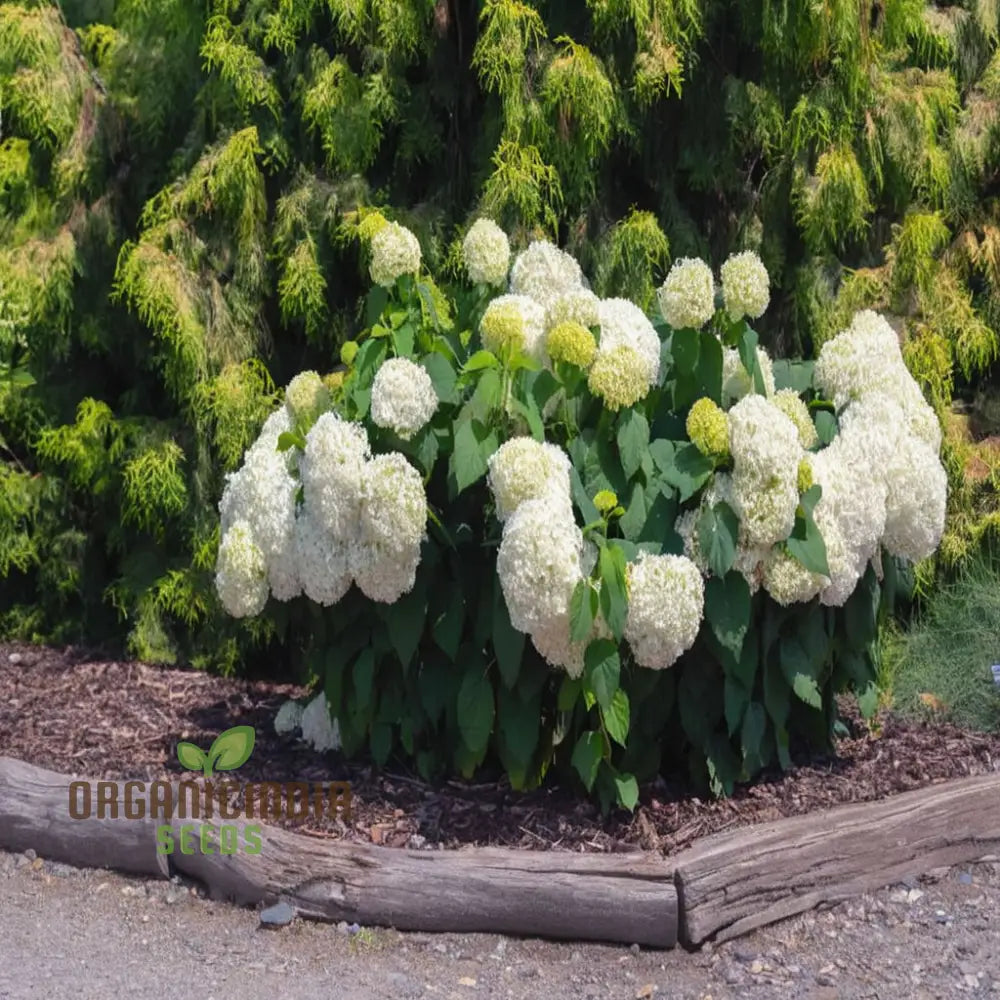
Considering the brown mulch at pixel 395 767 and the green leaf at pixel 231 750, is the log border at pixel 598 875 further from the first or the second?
the green leaf at pixel 231 750

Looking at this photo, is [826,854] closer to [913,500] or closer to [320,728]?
[913,500]

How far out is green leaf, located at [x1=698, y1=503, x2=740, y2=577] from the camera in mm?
3496

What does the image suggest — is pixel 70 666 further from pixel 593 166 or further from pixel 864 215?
pixel 864 215

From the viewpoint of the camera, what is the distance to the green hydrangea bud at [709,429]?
352 cm

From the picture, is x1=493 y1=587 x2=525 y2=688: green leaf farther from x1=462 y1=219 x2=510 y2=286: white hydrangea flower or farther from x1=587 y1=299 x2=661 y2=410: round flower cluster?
x1=462 y1=219 x2=510 y2=286: white hydrangea flower

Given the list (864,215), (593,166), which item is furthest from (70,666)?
(864,215)

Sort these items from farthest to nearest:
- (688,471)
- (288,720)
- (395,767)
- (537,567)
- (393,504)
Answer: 1. (288,720)
2. (395,767)
3. (688,471)
4. (393,504)
5. (537,567)

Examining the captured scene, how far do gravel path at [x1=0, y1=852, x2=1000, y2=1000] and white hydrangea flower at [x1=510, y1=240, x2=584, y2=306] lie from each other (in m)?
1.79

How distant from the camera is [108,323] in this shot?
5.58m

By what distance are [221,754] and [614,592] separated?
1563 mm

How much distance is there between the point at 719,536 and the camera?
11.5 feet

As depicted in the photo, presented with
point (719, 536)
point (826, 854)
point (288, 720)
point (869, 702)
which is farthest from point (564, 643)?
point (288, 720)

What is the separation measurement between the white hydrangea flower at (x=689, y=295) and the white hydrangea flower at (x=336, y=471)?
0.89 m

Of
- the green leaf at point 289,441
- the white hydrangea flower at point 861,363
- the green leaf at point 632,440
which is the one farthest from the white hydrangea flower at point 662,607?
the green leaf at point 289,441
